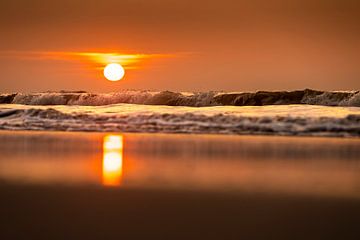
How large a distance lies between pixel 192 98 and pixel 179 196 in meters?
23.3

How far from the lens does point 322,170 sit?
6.13m

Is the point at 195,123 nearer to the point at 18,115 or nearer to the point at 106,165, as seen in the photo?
the point at 18,115

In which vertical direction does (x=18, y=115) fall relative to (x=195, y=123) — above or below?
above

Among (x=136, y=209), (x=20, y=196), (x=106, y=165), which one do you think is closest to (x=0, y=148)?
(x=106, y=165)

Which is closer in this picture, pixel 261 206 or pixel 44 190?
pixel 261 206

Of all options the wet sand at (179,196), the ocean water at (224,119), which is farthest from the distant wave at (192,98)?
the wet sand at (179,196)

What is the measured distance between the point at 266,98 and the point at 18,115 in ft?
38.1

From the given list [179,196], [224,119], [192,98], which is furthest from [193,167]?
[192,98]

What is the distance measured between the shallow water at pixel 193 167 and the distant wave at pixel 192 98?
52.6 feet

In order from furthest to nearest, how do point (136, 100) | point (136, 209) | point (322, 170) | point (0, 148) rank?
point (136, 100)
point (0, 148)
point (322, 170)
point (136, 209)

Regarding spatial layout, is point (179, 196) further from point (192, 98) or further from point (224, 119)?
point (192, 98)

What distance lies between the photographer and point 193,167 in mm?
6387

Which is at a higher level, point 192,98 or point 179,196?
point 192,98

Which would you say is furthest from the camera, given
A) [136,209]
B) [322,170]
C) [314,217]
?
[322,170]
